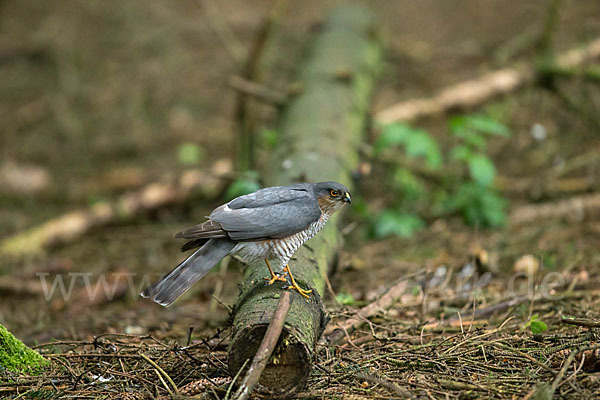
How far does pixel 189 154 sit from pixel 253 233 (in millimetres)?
4834

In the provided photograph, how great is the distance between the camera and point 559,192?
6.19 m

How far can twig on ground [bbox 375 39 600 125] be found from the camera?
7090 millimetres

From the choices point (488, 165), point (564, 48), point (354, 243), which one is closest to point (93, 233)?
point (354, 243)

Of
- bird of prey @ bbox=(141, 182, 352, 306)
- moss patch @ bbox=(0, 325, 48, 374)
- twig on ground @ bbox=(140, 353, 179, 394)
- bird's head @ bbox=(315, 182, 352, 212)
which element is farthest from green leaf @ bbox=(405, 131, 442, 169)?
moss patch @ bbox=(0, 325, 48, 374)

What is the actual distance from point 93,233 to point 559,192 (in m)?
5.02

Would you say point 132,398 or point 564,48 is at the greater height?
point 564,48

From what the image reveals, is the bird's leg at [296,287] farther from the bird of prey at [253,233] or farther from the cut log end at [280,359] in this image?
the cut log end at [280,359]

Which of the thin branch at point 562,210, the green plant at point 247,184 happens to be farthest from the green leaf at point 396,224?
the green plant at point 247,184

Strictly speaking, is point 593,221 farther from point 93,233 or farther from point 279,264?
point 93,233

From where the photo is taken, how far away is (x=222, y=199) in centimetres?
707

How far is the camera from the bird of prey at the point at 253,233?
10.2 ft

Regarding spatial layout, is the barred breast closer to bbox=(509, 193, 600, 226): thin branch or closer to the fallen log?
the fallen log

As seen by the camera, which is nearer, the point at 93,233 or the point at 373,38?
the point at 93,233

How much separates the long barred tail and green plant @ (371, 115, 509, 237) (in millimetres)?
2709
